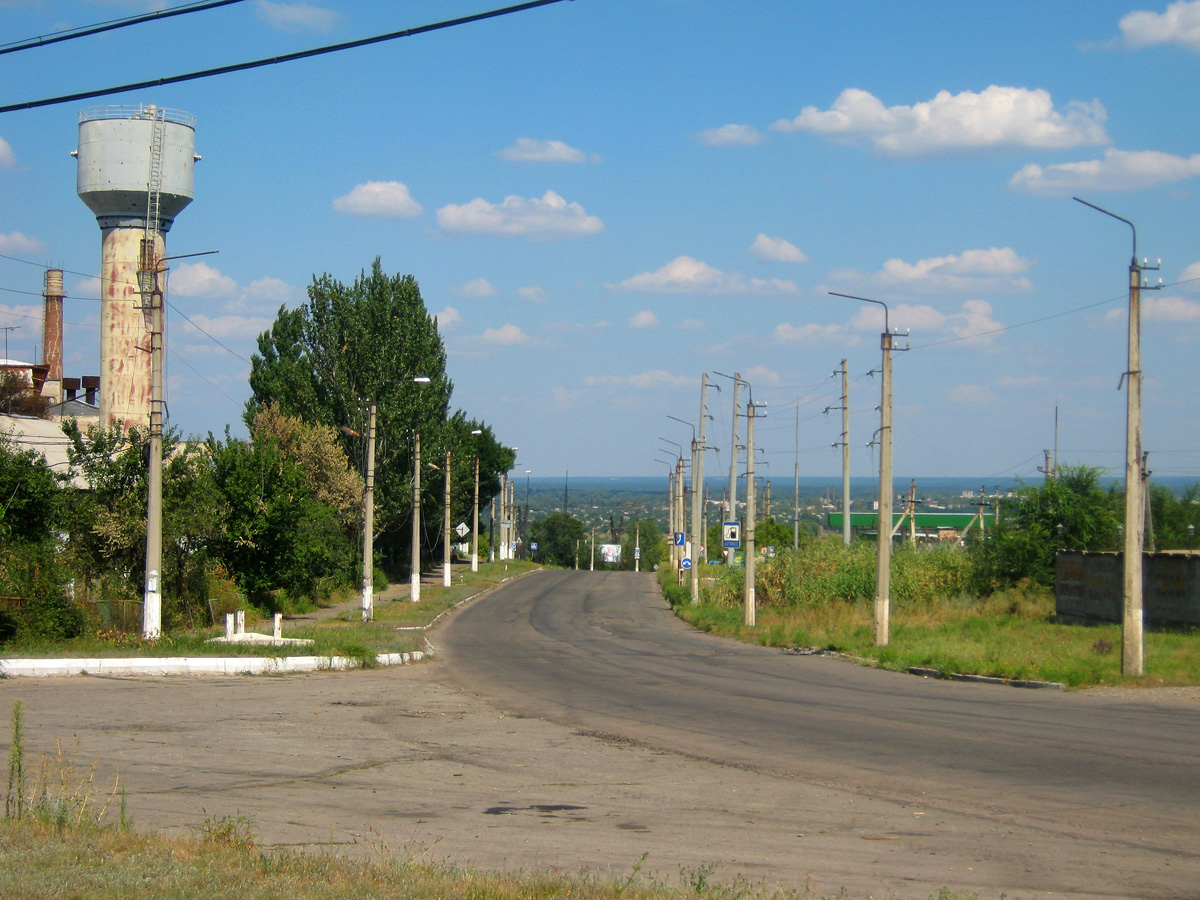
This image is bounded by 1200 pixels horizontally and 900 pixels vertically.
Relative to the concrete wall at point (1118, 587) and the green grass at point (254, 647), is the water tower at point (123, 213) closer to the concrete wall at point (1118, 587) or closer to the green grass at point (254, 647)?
the green grass at point (254, 647)

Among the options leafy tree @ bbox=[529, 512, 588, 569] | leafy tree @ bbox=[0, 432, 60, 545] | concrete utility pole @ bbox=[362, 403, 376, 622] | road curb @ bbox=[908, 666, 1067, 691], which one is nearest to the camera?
road curb @ bbox=[908, 666, 1067, 691]

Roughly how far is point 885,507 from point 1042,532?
15.3 m

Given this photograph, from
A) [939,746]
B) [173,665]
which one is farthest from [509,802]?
[173,665]

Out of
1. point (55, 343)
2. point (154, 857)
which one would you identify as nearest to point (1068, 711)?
point (154, 857)

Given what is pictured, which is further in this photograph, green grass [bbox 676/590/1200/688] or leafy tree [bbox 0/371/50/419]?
leafy tree [bbox 0/371/50/419]

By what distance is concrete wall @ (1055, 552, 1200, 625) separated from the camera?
27125 mm

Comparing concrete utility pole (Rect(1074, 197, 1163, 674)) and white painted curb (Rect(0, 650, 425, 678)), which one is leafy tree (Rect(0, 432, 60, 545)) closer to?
white painted curb (Rect(0, 650, 425, 678))

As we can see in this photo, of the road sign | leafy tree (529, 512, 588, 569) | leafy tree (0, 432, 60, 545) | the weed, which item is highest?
leafy tree (0, 432, 60, 545)

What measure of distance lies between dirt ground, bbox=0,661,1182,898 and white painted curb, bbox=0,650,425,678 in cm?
358

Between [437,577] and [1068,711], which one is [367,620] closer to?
[1068,711]

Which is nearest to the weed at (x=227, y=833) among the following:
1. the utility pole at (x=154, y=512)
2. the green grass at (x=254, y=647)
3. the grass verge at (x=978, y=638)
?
the green grass at (x=254, y=647)

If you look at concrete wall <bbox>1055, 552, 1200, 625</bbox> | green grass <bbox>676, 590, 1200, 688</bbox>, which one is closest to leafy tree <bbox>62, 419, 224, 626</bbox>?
green grass <bbox>676, 590, 1200, 688</bbox>

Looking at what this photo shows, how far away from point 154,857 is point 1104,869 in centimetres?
685

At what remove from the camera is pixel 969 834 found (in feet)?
29.5
